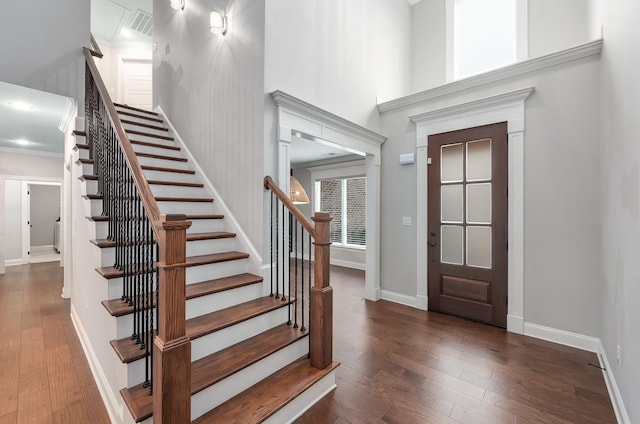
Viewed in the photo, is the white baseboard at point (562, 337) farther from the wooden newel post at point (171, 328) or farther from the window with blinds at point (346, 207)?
the window with blinds at point (346, 207)

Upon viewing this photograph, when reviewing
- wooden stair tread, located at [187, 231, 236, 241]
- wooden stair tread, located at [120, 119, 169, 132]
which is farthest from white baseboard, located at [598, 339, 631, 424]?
wooden stair tread, located at [120, 119, 169, 132]

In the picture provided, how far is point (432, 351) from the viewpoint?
8.52 feet

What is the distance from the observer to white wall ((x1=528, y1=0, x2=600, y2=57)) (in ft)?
10.9

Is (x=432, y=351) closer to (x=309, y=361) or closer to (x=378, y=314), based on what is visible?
(x=378, y=314)

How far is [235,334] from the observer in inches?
80.2

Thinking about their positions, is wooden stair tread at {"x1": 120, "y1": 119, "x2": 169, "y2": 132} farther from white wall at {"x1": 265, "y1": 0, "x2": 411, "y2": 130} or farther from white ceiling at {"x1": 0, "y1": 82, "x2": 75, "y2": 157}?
white wall at {"x1": 265, "y1": 0, "x2": 411, "y2": 130}

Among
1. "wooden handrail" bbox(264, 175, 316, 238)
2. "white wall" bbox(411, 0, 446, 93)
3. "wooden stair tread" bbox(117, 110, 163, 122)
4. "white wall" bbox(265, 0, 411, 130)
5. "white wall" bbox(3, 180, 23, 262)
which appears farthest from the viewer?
"white wall" bbox(3, 180, 23, 262)

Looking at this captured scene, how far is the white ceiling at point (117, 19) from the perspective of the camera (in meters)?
5.47

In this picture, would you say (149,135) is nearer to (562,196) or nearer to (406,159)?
Result: (406,159)

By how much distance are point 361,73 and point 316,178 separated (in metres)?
3.37

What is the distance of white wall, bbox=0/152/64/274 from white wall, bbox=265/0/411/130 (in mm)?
6668

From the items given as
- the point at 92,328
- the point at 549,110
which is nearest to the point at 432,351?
the point at 549,110

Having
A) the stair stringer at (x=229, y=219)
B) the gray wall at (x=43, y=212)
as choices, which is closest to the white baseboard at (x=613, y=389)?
the stair stringer at (x=229, y=219)

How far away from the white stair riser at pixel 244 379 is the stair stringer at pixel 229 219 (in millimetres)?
734
